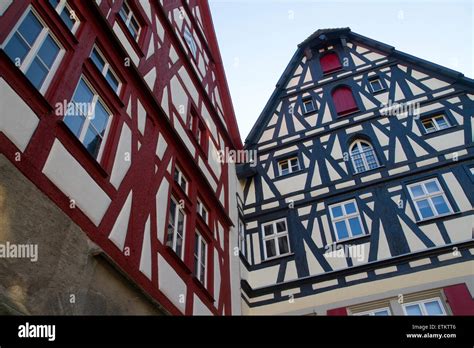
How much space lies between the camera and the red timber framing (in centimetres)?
488

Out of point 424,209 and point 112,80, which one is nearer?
point 112,80

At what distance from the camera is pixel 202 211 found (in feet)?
31.8

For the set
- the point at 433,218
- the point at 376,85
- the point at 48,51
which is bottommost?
the point at 433,218

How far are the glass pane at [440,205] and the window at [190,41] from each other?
7.69 meters

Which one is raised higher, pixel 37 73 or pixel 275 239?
pixel 275 239

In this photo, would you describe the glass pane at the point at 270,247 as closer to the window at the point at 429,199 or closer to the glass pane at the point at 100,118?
the window at the point at 429,199

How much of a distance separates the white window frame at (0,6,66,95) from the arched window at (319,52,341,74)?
37.2 feet

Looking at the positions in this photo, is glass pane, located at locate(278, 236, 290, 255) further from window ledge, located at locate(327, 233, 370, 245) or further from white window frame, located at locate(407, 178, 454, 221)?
white window frame, located at locate(407, 178, 454, 221)

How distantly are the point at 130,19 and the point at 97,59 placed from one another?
231cm

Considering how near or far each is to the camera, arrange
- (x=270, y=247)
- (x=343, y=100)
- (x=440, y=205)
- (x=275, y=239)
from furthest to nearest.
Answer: (x=343, y=100) < (x=275, y=239) < (x=270, y=247) < (x=440, y=205)

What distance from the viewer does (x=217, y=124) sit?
1278 cm

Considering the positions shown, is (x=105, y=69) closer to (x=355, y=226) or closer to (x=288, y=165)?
(x=355, y=226)

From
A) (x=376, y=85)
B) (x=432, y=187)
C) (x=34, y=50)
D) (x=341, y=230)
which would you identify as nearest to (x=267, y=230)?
(x=341, y=230)
